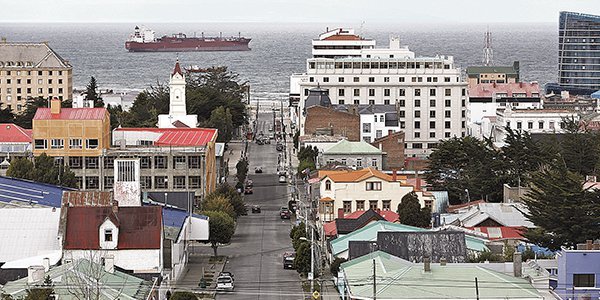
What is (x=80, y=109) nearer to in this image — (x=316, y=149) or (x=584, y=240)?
(x=316, y=149)

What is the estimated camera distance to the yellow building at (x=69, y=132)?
76688mm

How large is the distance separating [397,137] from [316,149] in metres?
4.88

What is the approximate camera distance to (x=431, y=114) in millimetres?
115000

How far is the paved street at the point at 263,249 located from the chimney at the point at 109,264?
12.0ft

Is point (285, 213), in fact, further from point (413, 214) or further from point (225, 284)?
point (225, 284)

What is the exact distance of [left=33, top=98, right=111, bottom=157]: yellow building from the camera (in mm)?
76688

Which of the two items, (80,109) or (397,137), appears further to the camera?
(397,137)

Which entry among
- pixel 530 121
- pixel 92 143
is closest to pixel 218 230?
pixel 92 143

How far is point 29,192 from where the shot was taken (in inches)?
2411

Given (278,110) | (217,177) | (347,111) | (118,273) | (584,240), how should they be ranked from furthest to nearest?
(278,110)
(347,111)
(217,177)
(584,240)
(118,273)

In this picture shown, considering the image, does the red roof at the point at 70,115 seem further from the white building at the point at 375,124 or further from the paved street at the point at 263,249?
the white building at the point at 375,124

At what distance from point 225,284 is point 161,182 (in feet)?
81.6

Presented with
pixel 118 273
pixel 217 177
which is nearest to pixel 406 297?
pixel 118 273

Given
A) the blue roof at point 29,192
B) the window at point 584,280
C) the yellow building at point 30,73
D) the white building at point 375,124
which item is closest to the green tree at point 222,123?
the white building at point 375,124
